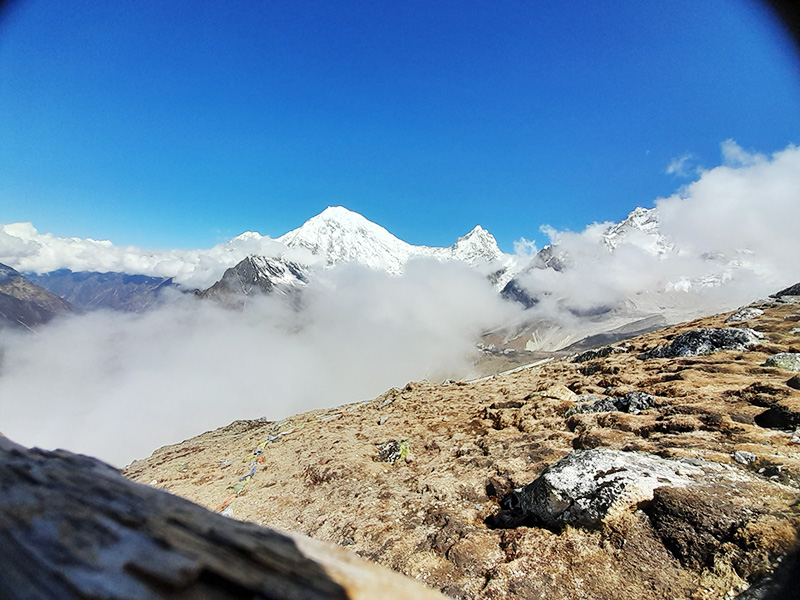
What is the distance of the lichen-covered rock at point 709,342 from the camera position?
21484mm

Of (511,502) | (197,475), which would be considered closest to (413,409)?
(197,475)

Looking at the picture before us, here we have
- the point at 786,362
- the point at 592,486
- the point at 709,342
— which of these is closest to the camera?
the point at 592,486

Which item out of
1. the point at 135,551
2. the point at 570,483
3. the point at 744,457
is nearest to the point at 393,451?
the point at 570,483

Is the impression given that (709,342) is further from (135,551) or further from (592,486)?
(135,551)

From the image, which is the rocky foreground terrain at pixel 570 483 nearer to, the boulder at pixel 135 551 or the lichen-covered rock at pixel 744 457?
the lichen-covered rock at pixel 744 457

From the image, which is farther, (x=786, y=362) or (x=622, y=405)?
(x=786, y=362)

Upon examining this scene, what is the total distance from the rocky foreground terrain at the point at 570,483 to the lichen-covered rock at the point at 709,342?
16 centimetres

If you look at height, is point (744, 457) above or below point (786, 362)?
below

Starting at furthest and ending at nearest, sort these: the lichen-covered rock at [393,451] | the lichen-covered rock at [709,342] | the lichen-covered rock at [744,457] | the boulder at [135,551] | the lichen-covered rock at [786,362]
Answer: the lichen-covered rock at [709,342] < the lichen-covered rock at [393,451] < the lichen-covered rock at [786,362] < the lichen-covered rock at [744,457] < the boulder at [135,551]

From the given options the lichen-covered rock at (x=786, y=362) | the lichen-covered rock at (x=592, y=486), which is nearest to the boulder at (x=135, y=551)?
the lichen-covered rock at (x=592, y=486)

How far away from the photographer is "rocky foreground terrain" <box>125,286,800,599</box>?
6.31m

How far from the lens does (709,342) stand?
2281 centimetres

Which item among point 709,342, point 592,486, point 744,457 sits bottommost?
point 592,486

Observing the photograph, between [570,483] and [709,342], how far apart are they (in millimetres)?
22229
